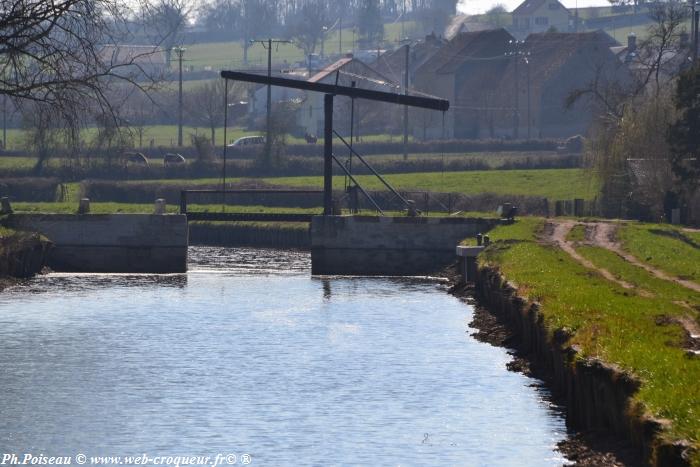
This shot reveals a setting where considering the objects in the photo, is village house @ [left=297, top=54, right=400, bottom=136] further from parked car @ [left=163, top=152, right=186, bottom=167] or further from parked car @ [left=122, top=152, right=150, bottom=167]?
parked car @ [left=122, top=152, right=150, bottom=167]

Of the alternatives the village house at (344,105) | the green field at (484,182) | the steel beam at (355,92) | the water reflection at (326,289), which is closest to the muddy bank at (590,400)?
the water reflection at (326,289)

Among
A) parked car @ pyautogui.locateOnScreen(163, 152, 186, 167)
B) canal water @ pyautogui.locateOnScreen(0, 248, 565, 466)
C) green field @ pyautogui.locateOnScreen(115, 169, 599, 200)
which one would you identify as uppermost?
parked car @ pyautogui.locateOnScreen(163, 152, 186, 167)

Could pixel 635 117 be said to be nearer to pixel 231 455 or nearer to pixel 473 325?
pixel 473 325

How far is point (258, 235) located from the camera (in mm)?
86938

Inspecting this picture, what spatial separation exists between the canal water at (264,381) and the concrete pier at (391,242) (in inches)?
459

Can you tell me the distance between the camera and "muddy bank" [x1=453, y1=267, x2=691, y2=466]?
21688 millimetres

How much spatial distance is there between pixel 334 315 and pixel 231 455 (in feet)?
76.7

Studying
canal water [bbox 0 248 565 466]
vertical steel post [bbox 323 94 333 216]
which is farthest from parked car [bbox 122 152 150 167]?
canal water [bbox 0 248 565 466]

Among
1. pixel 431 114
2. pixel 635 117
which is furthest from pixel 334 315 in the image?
pixel 431 114

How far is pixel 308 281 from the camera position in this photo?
6506 centimetres

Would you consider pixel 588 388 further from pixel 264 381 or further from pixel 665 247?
pixel 665 247

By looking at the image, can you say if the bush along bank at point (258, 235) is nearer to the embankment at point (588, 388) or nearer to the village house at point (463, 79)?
the embankment at point (588, 388)

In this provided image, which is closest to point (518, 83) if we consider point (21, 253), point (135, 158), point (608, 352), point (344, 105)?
point (344, 105)

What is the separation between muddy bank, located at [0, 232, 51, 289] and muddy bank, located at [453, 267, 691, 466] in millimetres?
26737
